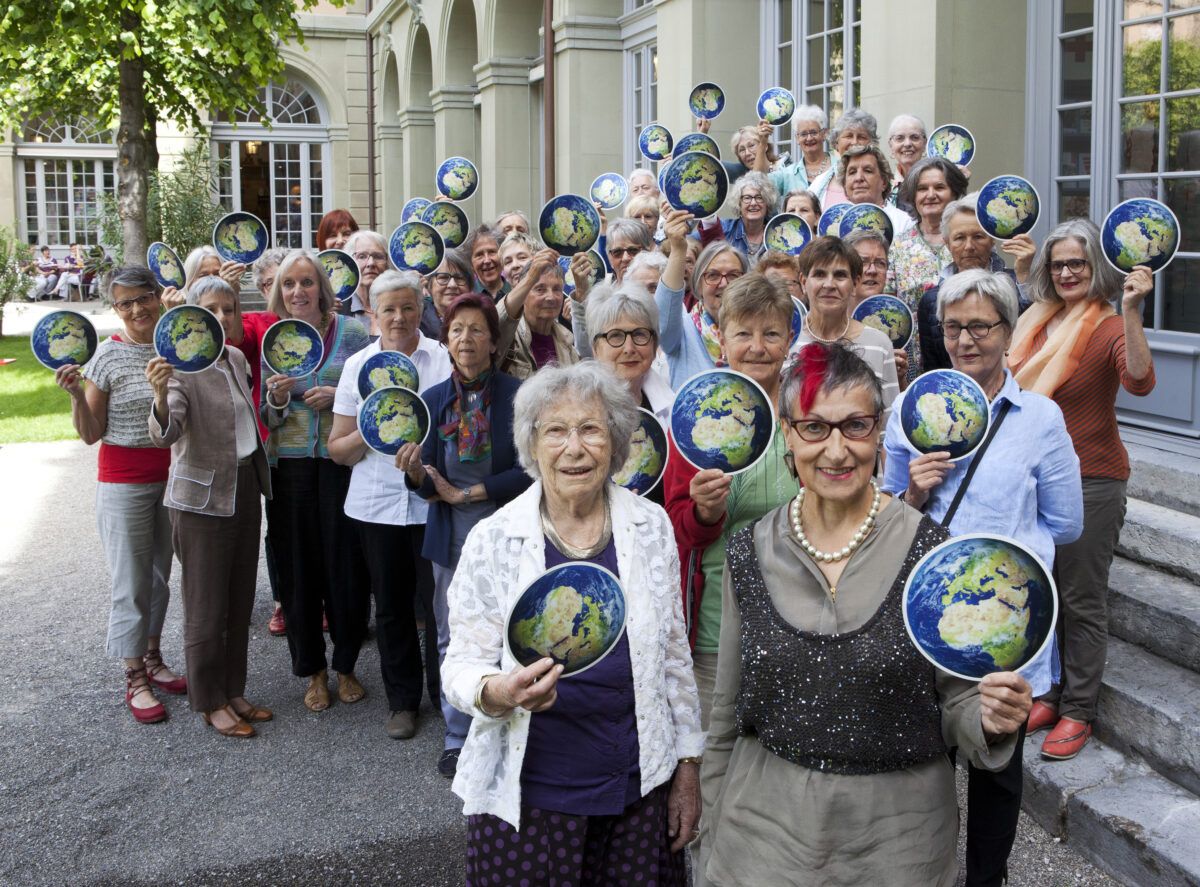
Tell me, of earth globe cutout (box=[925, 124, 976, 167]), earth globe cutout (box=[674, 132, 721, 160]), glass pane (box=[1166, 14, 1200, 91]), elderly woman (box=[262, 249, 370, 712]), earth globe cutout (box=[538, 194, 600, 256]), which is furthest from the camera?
earth globe cutout (box=[674, 132, 721, 160])

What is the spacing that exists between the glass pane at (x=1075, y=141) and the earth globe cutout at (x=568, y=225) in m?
3.32

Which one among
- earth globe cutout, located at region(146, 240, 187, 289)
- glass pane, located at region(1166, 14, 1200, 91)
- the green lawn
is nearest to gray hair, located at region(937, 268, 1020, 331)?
glass pane, located at region(1166, 14, 1200, 91)

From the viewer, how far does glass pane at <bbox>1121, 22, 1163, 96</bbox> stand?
22.3 ft

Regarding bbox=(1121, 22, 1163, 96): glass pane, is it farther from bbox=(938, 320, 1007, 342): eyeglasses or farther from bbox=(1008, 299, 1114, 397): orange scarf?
bbox=(938, 320, 1007, 342): eyeglasses

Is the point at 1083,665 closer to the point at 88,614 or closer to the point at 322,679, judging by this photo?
the point at 322,679

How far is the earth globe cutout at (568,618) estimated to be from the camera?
252 cm

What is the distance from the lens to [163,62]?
14.4m

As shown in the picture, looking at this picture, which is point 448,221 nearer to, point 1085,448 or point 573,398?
point 1085,448

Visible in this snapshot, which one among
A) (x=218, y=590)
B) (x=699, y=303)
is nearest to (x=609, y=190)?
(x=699, y=303)

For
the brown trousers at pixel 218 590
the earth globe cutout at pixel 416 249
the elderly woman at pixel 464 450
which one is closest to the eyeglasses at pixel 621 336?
the elderly woman at pixel 464 450

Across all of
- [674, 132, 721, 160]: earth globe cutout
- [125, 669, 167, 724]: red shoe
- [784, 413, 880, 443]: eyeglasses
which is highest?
[674, 132, 721, 160]: earth globe cutout

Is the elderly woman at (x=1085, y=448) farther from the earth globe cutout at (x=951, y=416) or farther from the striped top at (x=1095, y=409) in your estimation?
the earth globe cutout at (x=951, y=416)

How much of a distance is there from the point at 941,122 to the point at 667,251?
7.93ft

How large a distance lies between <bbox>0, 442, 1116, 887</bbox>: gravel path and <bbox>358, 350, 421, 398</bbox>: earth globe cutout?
1.52 m
